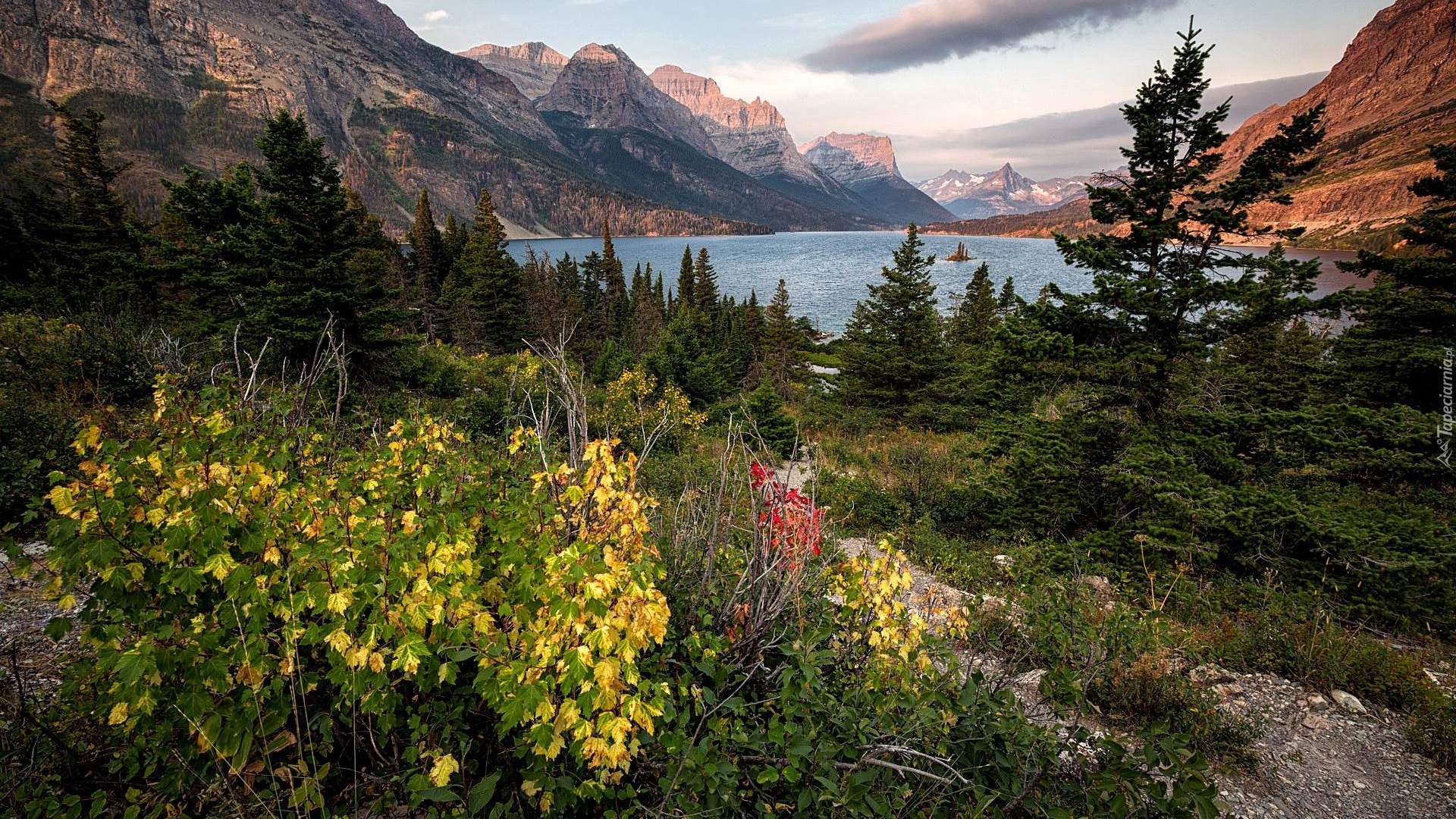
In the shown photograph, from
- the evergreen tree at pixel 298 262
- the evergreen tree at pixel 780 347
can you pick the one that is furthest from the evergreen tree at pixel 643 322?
the evergreen tree at pixel 298 262

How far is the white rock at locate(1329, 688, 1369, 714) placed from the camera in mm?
5215

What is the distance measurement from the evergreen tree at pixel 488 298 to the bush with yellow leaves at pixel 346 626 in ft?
107

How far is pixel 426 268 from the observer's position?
41688mm

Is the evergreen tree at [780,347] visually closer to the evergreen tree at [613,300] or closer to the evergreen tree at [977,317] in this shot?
the evergreen tree at [977,317]

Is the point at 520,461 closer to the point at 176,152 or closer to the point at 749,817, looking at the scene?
the point at 749,817

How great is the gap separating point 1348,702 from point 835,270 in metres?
125

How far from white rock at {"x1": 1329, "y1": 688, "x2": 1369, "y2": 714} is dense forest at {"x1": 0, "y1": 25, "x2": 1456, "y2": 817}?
0.21 metres

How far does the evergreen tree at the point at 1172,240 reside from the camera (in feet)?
23.2

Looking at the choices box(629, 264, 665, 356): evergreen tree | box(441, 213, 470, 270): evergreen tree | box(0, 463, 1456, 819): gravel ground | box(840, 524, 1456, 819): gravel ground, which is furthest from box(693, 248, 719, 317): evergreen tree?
box(840, 524, 1456, 819): gravel ground

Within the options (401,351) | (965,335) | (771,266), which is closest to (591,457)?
(401,351)

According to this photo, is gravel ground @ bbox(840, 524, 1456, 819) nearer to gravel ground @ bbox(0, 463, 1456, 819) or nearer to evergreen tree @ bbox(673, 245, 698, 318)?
gravel ground @ bbox(0, 463, 1456, 819)

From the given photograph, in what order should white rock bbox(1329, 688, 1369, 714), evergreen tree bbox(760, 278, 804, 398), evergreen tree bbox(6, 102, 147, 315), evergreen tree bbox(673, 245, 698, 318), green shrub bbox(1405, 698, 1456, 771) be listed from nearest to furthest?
green shrub bbox(1405, 698, 1456, 771), white rock bbox(1329, 688, 1369, 714), evergreen tree bbox(6, 102, 147, 315), evergreen tree bbox(760, 278, 804, 398), evergreen tree bbox(673, 245, 698, 318)

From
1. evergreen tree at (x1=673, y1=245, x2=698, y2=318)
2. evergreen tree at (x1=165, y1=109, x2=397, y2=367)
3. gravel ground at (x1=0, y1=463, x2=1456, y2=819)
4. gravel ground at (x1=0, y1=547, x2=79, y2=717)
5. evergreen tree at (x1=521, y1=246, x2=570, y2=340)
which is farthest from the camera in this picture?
evergreen tree at (x1=673, y1=245, x2=698, y2=318)

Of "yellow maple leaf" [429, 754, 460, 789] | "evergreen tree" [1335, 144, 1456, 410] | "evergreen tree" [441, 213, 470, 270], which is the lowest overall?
"yellow maple leaf" [429, 754, 460, 789]
